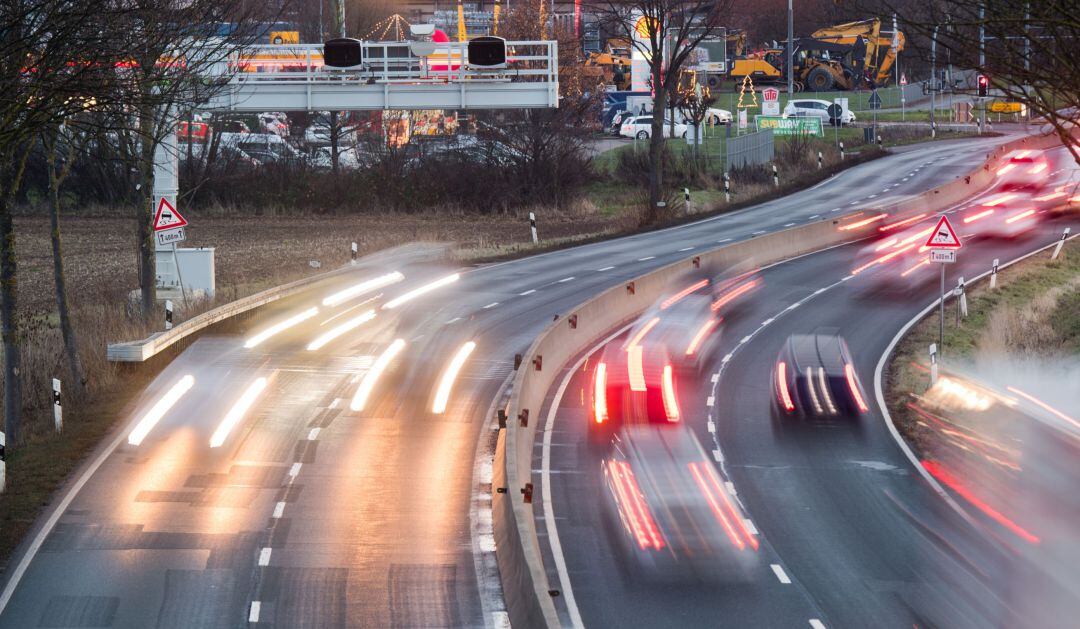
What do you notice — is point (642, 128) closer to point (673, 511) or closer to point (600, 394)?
point (600, 394)

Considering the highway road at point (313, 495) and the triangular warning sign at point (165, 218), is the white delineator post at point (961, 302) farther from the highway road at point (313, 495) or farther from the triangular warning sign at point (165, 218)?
the triangular warning sign at point (165, 218)

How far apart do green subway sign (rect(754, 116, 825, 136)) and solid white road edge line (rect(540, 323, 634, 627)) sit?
4271cm

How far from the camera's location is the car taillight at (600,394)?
74.7ft

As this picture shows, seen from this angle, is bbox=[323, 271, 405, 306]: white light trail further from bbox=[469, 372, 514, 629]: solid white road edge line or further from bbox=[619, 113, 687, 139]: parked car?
bbox=[619, 113, 687, 139]: parked car

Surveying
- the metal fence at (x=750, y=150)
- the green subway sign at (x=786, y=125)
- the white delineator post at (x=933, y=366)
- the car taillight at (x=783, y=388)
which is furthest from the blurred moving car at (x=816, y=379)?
the green subway sign at (x=786, y=125)

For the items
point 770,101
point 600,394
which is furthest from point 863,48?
point 600,394

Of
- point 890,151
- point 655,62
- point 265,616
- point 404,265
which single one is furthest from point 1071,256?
point 265,616

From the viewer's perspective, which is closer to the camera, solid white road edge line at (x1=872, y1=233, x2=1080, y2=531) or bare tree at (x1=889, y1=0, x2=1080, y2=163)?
bare tree at (x1=889, y1=0, x2=1080, y2=163)

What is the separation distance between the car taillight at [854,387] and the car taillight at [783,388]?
1247 millimetres

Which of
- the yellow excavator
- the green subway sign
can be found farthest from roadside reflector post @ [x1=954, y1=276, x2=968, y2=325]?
the yellow excavator

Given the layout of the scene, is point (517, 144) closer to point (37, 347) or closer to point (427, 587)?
point (37, 347)

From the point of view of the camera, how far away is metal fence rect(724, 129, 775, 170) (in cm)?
5978

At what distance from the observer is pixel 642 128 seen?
74938 mm

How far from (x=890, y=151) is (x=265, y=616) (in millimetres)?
56674
